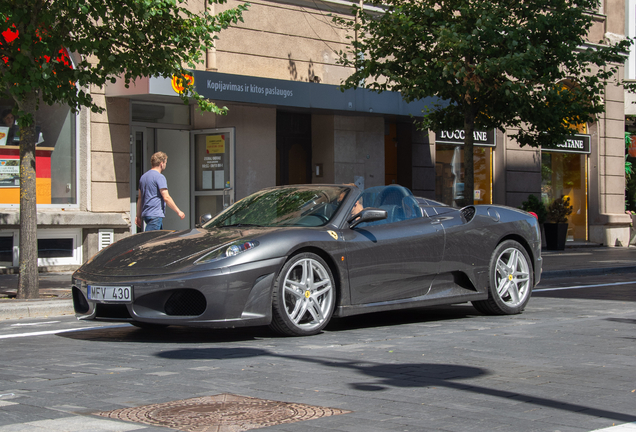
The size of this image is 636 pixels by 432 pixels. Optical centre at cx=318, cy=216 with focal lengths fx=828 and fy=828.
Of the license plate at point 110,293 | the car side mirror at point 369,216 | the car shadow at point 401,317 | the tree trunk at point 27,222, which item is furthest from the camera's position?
the tree trunk at point 27,222

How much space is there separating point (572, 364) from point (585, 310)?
3381mm

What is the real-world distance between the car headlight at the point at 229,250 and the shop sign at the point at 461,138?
1388 cm

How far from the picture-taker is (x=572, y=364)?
5.43 m

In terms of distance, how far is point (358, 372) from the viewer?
514 cm

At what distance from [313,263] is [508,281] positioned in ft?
8.18

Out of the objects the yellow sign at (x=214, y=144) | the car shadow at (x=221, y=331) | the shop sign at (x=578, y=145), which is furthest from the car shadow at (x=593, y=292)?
the shop sign at (x=578, y=145)

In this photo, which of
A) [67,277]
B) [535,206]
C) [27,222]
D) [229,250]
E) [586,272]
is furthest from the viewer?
[535,206]

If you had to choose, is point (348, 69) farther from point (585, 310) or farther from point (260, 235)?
point (260, 235)

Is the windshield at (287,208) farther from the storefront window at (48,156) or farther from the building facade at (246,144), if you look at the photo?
the storefront window at (48,156)

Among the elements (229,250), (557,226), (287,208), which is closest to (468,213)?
(287,208)

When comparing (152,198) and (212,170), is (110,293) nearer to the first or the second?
(152,198)

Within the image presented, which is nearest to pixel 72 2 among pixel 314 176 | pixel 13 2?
pixel 13 2

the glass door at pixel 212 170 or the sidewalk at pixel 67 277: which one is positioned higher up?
the glass door at pixel 212 170

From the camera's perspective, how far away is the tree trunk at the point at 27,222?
9.50 metres
